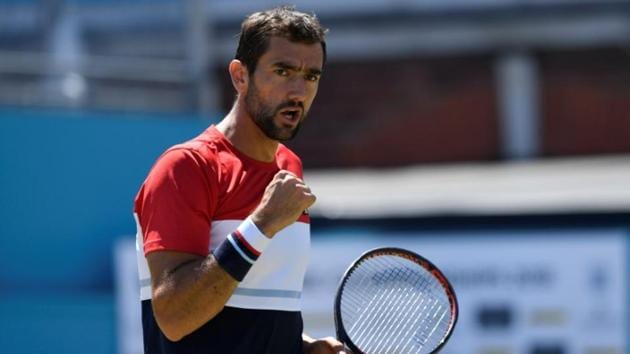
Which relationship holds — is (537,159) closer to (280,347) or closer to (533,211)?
(533,211)

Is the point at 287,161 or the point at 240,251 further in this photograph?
the point at 287,161

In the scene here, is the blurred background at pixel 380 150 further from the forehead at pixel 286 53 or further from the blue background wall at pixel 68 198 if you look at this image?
the forehead at pixel 286 53

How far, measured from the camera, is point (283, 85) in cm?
367

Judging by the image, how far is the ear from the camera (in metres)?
3.74

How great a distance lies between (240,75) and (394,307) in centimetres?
82

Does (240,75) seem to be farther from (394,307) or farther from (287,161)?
(394,307)

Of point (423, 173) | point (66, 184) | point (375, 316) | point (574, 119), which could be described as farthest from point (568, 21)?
point (375, 316)

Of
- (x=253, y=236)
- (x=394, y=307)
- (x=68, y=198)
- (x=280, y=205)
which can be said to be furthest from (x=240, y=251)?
(x=68, y=198)

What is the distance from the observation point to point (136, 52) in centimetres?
990

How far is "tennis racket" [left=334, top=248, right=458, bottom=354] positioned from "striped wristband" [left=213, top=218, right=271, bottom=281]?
1.55ft

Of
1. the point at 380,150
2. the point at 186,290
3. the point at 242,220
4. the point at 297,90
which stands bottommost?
the point at 380,150

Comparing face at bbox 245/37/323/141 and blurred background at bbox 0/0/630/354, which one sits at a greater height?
face at bbox 245/37/323/141

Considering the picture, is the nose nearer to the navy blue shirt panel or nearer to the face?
the face

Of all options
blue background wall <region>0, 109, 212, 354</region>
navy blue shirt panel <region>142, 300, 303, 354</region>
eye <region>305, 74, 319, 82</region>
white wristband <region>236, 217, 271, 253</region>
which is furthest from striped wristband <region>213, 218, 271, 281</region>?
blue background wall <region>0, 109, 212, 354</region>
